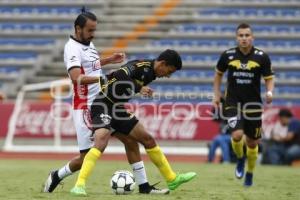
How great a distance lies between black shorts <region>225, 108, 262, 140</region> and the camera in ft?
38.3

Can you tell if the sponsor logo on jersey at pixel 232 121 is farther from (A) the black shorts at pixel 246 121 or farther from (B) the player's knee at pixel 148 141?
(B) the player's knee at pixel 148 141

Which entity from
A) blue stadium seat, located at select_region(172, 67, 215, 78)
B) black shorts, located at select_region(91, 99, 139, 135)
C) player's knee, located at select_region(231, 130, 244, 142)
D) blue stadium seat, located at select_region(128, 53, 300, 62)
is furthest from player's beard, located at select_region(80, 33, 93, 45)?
blue stadium seat, located at select_region(128, 53, 300, 62)

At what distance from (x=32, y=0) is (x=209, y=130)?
10.8 meters

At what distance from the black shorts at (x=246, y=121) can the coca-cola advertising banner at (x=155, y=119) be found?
8923 millimetres

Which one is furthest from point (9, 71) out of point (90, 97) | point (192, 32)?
point (90, 97)

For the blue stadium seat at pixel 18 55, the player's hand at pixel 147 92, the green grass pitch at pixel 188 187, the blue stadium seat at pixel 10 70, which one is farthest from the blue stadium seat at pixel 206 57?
the player's hand at pixel 147 92

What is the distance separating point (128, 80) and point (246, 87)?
9.87 ft

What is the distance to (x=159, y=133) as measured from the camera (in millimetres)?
21484

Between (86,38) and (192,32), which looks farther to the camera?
(192,32)

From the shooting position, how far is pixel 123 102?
952 cm

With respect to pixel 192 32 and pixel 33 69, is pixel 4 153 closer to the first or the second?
pixel 33 69

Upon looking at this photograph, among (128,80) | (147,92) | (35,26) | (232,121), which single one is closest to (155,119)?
(35,26)

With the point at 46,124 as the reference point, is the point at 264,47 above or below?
above

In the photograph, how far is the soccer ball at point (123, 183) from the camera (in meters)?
9.66
